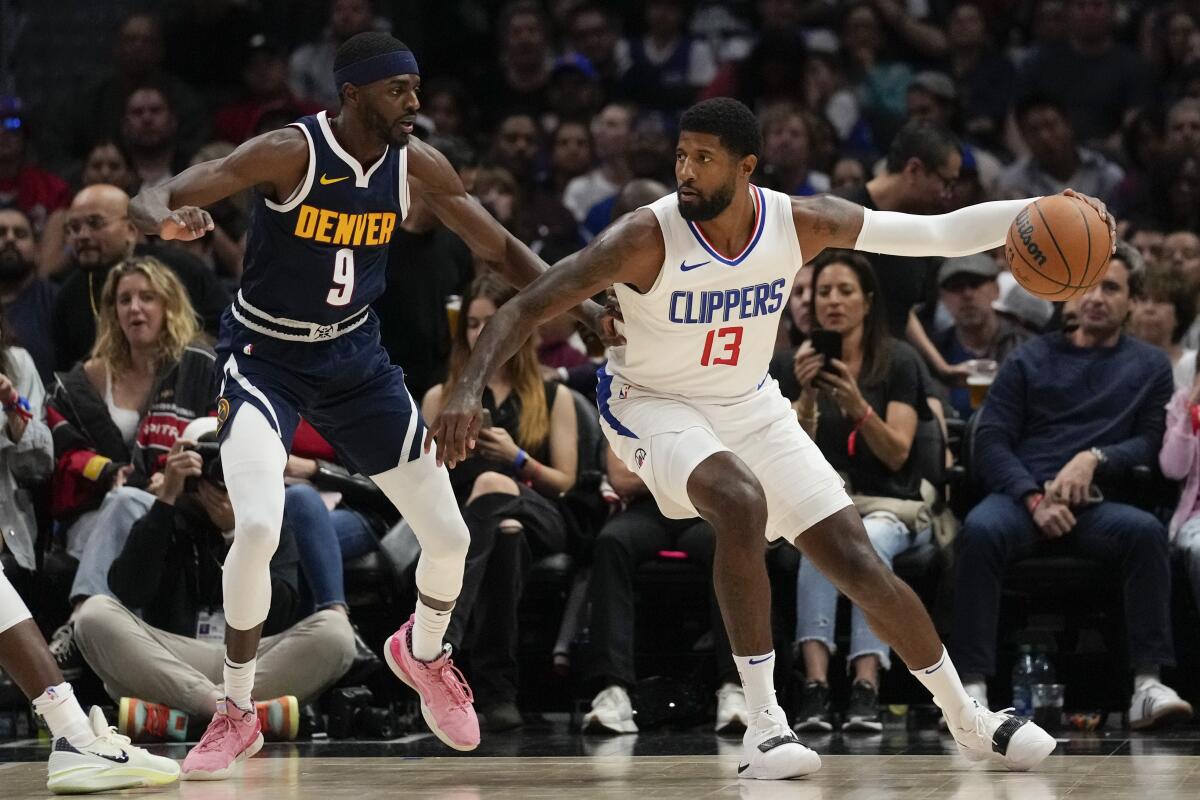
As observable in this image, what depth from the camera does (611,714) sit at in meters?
7.20

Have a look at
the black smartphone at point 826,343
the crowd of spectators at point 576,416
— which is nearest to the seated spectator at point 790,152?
the crowd of spectators at point 576,416

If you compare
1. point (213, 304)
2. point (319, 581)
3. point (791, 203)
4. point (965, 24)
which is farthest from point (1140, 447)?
point (965, 24)

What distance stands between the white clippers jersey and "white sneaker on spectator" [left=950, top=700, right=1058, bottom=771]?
3.97 ft

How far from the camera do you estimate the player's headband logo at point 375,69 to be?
5773 mm

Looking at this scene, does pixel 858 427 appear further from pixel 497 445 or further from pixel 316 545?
pixel 316 545

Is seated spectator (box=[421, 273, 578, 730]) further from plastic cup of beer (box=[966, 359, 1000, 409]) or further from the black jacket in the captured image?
plastic cup of beer (box=[966, 359, 1000, 409])

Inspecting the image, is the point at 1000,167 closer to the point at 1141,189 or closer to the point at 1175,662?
the point at 1141,189

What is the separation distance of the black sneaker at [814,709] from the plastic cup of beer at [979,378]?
1.65m

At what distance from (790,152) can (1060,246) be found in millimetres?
4721

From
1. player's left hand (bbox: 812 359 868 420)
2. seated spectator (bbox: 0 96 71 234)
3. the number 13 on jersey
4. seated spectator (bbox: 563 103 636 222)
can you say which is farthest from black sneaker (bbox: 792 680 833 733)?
seated spectator (bbox: 0 96 71 234)

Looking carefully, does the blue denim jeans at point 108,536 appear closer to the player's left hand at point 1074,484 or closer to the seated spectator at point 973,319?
the player's left hand at point 1074,484

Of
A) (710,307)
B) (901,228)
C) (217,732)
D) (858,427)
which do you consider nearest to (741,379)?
(710,307)

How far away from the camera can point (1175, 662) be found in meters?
7.30

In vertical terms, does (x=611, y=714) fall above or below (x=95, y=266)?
below
